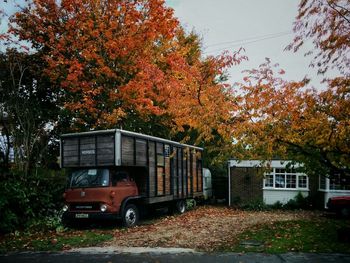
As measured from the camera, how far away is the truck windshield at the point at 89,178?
12.7 m

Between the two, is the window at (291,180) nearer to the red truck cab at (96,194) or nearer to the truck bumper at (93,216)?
the red truck cab at (96,194)

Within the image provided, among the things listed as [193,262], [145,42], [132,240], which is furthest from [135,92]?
[193,262]

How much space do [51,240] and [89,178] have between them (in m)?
2.88

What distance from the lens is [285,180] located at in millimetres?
23359

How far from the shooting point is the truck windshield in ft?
41.6

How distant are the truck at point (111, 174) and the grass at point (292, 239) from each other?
14.1 feet

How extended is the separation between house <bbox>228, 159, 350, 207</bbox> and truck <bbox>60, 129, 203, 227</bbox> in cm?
957

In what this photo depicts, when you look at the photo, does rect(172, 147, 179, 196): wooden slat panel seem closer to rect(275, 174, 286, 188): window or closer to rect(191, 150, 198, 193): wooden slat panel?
rect(191, 150, 198, 193): wooden slat panel

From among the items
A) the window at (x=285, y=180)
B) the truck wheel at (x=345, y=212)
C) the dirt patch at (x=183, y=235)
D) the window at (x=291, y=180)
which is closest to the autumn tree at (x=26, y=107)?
the dirt patch at (x=183, y=235)

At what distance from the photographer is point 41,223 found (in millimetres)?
12844

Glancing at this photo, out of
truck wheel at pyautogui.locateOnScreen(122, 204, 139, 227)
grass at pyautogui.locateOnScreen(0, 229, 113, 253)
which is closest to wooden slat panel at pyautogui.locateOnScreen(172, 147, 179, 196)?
truck wheel at pyautogui.locateOnScreen(122, 204, 139, 227)

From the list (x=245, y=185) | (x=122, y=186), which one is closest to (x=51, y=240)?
(x=122, y=186)

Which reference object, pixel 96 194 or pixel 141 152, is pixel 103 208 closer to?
pixel 96 194

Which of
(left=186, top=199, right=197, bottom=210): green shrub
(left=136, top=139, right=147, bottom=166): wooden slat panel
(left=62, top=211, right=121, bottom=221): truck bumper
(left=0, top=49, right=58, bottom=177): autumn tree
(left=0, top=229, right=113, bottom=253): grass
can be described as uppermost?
(left=0, top=49, right=58, bottom=177): autumn tree
